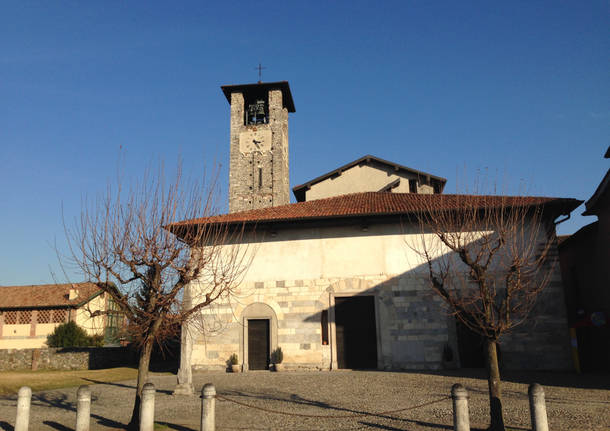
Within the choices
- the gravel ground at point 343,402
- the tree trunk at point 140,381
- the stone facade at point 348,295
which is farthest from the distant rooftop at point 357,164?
the tree trunk at point 140,381

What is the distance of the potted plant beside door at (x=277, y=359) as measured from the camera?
619 inches

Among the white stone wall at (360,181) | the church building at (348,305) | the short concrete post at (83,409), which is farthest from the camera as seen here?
the white stone wall at (360,181)

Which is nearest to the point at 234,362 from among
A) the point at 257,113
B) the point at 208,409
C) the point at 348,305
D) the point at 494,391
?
the point at 348,305

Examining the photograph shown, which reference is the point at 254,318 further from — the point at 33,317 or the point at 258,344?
the point at 33,317

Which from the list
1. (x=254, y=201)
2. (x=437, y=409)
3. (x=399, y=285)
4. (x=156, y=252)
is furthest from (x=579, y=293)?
(x=254, y=201)

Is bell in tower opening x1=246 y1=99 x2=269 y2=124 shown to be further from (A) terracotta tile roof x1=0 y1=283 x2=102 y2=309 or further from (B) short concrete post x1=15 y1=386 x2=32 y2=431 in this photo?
(B) short concrete post x1=15 y1=386 x2=32 y2=431

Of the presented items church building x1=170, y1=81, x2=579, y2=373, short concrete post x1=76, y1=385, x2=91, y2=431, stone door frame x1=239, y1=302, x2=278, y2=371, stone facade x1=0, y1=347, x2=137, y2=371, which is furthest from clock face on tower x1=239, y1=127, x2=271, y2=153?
short concrete post x1=76, y1=385, x2=91, y2=431

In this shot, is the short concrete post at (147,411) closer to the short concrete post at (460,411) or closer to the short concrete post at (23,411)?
the short concrete post at (23,411)

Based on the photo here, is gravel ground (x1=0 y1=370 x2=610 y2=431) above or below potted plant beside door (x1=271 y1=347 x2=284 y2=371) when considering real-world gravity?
below

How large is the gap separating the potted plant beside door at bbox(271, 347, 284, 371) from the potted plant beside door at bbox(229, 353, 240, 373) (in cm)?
129

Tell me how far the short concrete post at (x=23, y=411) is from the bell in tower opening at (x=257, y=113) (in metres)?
25.4

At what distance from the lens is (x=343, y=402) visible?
9.71 metres

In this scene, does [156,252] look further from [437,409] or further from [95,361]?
[95,361]

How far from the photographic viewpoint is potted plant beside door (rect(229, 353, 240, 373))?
15.9 m
